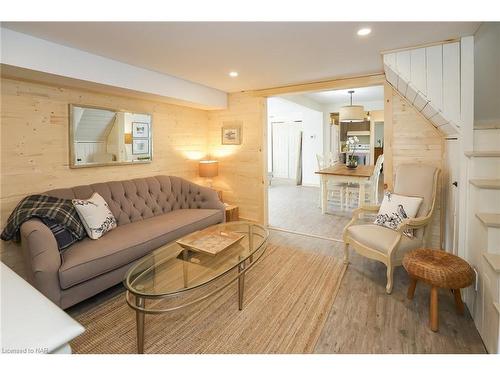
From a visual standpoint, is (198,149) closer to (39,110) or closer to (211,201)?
(211,201)

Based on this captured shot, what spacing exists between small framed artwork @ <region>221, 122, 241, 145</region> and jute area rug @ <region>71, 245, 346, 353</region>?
2.43 meters

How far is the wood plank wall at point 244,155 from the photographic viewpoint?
4.33 metres

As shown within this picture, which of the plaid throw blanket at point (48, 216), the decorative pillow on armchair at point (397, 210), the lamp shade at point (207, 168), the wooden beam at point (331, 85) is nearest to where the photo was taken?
the plaid throw blanket at point (48, 216)

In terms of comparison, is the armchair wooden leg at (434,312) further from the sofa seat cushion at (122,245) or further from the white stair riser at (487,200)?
the sofa seat cushion at (122,245)

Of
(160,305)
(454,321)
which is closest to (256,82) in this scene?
(160,305)

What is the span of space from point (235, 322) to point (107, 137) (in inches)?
101

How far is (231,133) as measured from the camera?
4.55 metres

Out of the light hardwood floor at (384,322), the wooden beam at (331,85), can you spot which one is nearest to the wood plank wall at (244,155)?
the wooden beam at (331,85)

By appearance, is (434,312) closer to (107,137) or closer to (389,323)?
(389,323)

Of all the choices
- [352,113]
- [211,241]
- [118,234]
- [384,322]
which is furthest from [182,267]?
[352,113]

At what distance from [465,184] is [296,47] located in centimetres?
182

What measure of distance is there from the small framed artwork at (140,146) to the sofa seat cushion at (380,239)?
276cm

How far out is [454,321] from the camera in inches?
78.2

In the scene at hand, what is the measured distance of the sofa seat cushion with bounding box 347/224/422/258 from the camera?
2.49 metres
